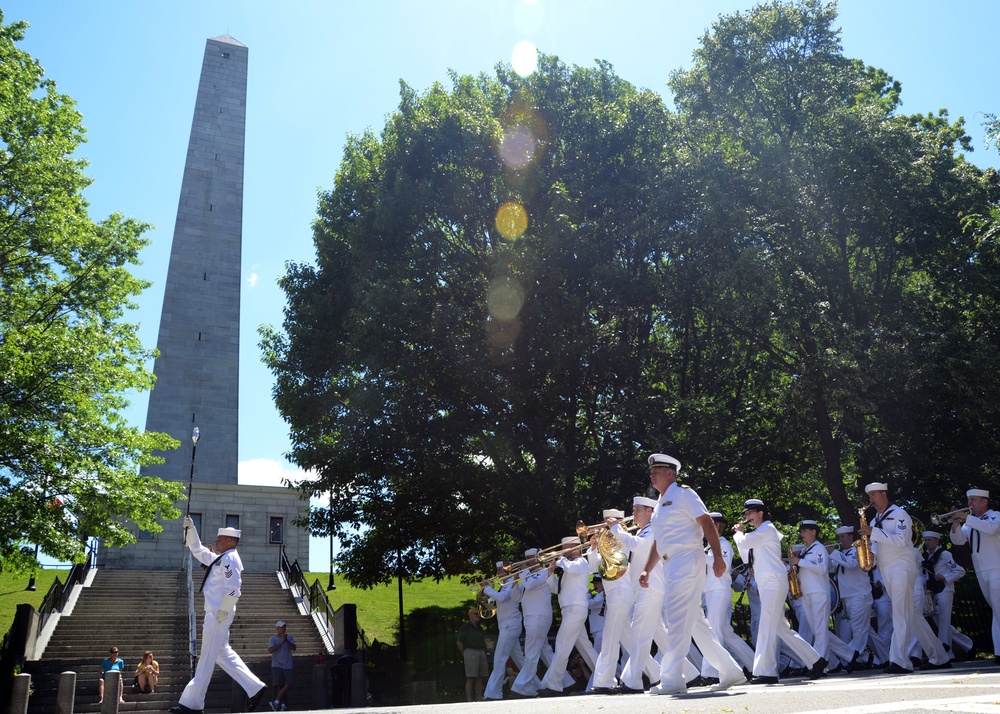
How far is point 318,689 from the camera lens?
60.4ft

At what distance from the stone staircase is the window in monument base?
20.6ft

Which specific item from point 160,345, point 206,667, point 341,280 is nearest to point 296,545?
point 160,345

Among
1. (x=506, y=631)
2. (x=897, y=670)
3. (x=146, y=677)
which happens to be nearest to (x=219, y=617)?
(x=506, y=631)

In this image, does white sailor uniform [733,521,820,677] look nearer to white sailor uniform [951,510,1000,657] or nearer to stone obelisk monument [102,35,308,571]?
white sailor uniform [951,510,1000,657]

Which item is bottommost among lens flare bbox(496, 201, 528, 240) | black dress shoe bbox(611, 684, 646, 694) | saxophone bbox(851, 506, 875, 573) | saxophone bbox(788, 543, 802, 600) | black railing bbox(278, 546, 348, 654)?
black dress shoe bbox(611, 684, 646, 694)

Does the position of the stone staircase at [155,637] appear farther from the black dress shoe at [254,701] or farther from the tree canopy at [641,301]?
the black dress shoe at [254,701]

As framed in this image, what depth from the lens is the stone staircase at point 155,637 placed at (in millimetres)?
18750

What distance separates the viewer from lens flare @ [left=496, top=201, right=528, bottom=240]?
21203 mm

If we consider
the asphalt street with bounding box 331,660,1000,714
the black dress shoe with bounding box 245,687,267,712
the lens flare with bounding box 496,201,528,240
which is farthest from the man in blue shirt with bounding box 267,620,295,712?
the asphalt street with bounding box 331,660,1000,714

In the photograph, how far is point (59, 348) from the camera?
19.6 meters

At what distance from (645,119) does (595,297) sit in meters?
5.21

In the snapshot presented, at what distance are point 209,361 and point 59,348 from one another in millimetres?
19155

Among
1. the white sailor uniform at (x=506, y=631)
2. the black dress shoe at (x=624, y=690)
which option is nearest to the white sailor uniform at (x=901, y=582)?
the black dress shoe at (x=624, y=690)

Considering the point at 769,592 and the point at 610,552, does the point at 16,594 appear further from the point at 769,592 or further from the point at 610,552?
the point at 769,592
